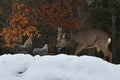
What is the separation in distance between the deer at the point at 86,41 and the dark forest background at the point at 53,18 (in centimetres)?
65

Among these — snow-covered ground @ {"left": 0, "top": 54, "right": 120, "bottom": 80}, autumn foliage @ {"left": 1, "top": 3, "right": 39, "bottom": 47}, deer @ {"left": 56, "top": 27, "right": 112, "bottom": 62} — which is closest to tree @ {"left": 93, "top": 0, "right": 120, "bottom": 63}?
deer @ {"left": 56, "top": 27, "right": 112, "bottom": 62}

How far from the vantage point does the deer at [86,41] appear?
14820 mm

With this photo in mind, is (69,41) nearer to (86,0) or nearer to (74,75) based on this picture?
(86,0)

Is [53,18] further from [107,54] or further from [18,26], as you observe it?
[107,54]

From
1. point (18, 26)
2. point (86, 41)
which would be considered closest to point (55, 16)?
point (18, 26)

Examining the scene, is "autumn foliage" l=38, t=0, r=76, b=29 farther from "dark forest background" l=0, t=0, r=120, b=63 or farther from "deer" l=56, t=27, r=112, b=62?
"deer" l=56, t=27, r=112, b=62

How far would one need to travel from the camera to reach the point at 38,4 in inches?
636

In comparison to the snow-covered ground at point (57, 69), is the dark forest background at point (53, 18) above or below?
below

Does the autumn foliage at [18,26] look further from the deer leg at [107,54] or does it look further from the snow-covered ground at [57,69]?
the snow-covered ground at [57,69]

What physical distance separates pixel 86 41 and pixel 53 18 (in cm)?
163

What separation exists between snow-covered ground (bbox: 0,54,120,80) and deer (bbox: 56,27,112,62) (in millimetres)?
10297

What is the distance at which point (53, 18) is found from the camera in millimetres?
15453

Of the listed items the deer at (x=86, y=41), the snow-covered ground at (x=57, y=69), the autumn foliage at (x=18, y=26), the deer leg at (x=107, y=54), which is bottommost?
the deer leg at (x=107, y=54)

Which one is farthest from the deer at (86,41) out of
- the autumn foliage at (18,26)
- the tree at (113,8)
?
the autumn foliage at (18,26)
